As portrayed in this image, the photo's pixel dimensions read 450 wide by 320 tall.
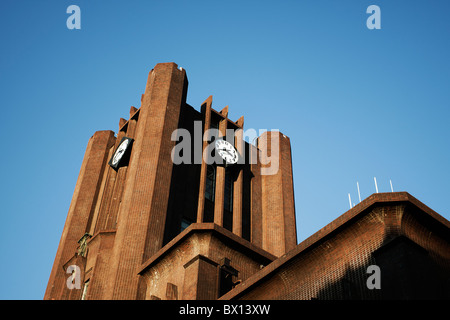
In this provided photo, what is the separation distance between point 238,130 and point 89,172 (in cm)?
933

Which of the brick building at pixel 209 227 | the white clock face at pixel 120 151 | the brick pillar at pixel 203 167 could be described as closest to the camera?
the brick building at pixel 209 227

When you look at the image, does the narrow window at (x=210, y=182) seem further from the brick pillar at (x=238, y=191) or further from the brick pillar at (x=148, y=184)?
the brick pillar at (x=148, y=184)

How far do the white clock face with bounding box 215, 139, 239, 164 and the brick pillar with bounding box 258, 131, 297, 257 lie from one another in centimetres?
329

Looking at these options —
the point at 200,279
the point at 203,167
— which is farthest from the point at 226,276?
the point at 203,167

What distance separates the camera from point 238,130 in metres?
33.3

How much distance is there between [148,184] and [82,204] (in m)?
8.74

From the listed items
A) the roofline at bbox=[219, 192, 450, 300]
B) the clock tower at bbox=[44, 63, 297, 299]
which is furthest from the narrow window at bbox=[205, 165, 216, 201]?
the roofline at bbox=[219, 192, 450, 300]

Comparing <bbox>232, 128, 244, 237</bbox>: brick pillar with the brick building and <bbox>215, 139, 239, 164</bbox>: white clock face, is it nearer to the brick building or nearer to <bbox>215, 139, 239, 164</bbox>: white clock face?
the brick building

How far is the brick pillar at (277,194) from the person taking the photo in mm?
29875

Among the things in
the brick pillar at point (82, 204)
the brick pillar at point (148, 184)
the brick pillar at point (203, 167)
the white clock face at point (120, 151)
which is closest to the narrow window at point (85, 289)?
the brick pillar at point (82, 204)

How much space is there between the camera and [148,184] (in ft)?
81.1

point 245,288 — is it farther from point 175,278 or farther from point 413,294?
point 413,294

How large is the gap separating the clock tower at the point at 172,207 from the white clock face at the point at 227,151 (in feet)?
0.24

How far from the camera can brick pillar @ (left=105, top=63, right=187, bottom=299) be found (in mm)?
22031
